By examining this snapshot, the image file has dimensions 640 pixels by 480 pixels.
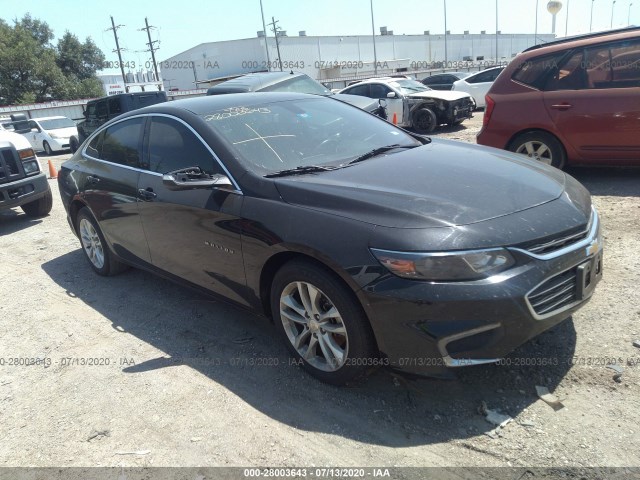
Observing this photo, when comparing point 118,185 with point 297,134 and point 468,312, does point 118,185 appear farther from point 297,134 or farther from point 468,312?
point 468,312

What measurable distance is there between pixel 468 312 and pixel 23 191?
24.0 feet

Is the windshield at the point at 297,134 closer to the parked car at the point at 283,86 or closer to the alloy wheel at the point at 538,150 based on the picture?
the alloy wheel at the point at 538,150

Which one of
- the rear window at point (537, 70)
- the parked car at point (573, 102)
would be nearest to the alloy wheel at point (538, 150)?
the parked car at point (573, 102)

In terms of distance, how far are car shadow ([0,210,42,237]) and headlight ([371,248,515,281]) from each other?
7142 mm

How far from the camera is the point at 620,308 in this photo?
11.4 feet

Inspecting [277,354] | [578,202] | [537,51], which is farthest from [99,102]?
[578,202]

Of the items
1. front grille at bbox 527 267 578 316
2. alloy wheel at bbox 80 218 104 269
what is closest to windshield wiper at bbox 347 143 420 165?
front grille at bbox 527 267 578 316

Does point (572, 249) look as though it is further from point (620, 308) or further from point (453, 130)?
point (453, 130)

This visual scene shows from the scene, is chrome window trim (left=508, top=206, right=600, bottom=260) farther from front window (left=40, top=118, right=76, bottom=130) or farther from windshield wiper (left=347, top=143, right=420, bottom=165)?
front window (left=40, top=118, right=76, bottom=130)

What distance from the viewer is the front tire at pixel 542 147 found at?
627cm

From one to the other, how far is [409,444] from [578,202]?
1.72 metres

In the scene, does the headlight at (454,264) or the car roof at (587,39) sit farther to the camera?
A: the car roof at (587,39)

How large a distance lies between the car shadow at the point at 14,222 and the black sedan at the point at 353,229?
439 cm

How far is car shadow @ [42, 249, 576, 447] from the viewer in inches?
104
